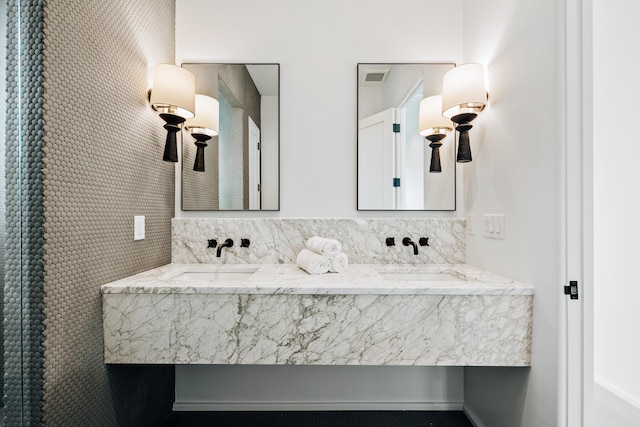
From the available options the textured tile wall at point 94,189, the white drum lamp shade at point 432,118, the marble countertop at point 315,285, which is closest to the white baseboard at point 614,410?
the marble countertop at point 315,285

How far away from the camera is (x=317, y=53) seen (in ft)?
6.13

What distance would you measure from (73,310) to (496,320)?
1.57 metres

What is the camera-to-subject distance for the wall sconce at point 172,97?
4.99ft

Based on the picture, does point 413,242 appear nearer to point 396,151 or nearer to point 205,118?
point 396,151

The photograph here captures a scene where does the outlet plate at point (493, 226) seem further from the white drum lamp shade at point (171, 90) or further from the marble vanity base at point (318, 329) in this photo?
the white drum lamp shade at point (171, 90)

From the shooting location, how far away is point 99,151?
4.11 feet

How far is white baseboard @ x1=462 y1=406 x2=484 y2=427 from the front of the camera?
167cm

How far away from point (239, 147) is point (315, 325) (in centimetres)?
114

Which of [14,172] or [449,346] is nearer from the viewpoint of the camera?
[14,172]

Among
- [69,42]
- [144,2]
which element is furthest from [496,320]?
[144,2]

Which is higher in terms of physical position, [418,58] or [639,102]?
[418,58]

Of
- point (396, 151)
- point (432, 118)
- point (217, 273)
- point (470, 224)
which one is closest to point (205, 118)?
point (217, 273)

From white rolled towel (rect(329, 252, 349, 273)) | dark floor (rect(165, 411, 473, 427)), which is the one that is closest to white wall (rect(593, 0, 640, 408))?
dark floor (rect(165, 411, 473, 427))

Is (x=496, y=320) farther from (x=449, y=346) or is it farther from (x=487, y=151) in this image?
(x=487, y=151)
